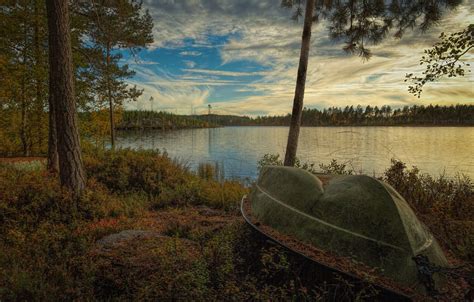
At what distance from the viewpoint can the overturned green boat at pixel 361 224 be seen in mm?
2359

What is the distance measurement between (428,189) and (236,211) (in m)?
5.83

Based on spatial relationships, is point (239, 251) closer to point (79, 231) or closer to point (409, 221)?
point (409, 221)

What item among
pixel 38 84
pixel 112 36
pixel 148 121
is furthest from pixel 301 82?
pixel 148 121

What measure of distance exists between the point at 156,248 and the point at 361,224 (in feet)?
9.84

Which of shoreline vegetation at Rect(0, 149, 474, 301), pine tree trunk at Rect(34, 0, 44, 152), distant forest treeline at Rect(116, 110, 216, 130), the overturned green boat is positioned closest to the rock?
shoreline vegetation at Rect(0, 149, 474, 301)

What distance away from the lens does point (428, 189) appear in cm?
732

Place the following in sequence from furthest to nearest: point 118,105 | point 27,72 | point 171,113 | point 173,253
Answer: point 171,113
point 118,105
point 27,72
point 173,253

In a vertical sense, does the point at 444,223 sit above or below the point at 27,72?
below

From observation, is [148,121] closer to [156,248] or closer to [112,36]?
[112,36]

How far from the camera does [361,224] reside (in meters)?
2.59

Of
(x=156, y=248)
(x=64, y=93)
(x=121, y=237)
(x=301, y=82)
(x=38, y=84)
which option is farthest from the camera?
(x=38, y=84)

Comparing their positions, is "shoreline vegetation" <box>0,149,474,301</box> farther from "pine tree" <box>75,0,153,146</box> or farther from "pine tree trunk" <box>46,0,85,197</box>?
"pine tree" <box>75,0,153,146</box>

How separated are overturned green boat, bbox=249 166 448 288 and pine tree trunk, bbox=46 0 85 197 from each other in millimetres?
5684

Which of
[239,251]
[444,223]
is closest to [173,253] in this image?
[239,251]
